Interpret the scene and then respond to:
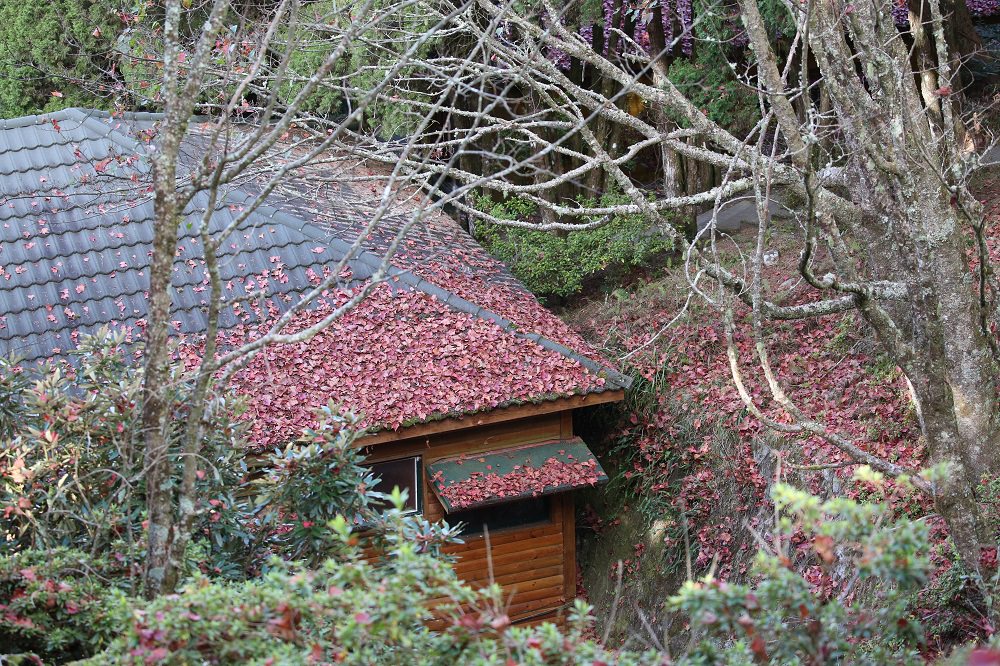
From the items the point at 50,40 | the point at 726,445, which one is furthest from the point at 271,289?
the point at 50,40

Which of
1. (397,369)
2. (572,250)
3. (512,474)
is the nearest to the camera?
(397,369)

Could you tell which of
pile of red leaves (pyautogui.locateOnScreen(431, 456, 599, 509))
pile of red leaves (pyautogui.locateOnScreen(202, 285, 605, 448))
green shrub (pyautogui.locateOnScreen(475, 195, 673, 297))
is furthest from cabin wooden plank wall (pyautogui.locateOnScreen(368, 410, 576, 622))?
green shrub (pyautogui.locateOnScreen(475, 195, 673, 297))

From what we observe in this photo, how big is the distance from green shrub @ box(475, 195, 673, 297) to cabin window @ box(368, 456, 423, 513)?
3.98 metres

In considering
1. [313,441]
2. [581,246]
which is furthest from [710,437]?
[313,441]

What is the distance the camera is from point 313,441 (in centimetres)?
470

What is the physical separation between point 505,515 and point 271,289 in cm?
313

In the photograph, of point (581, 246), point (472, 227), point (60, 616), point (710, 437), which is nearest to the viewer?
point (60, 616)

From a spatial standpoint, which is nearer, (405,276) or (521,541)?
(521,541)

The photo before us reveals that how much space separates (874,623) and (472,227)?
10.6 metres

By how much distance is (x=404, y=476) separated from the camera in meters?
8.41

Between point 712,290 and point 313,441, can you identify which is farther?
point 712,290

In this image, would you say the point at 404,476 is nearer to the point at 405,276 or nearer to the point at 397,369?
the point at 397,369

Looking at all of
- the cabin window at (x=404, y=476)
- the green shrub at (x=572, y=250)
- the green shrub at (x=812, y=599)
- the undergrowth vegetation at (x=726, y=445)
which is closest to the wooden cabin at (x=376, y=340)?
the cabin window at (x=404, y=476)

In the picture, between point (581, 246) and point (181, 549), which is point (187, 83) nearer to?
point (181, 549)
